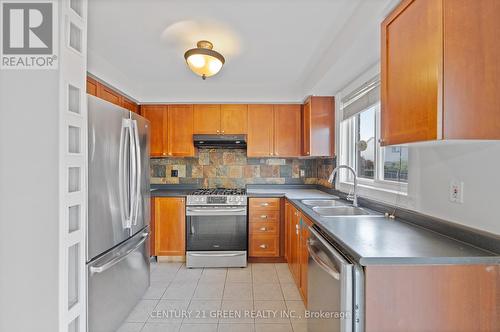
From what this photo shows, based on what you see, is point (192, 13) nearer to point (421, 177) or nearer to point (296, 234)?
point (421, 177)

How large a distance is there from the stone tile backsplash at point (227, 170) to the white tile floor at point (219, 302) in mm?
1270

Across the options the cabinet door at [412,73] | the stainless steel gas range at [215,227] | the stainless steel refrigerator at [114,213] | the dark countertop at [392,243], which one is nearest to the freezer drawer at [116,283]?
the stainless steel refrigerator at [114,213]

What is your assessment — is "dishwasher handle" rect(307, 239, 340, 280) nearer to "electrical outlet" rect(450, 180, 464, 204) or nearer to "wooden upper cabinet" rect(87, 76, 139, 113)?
"electrical outlet" rect(450, 180, 464, 204)

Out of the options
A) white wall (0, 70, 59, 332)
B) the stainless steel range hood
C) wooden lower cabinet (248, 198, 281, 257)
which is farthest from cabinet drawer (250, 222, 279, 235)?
white wall (0, 70, 59, 332)

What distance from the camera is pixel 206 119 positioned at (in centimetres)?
346

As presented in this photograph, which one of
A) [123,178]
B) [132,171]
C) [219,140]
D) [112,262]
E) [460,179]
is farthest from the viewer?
[219,140]

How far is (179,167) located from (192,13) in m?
2.36

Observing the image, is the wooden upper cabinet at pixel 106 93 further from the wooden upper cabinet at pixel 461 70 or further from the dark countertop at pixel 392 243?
the wooden upper cabinet at pixel 461 70

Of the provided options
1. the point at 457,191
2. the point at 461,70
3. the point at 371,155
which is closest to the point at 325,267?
the point at 457,191

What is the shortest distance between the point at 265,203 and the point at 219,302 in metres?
1.24

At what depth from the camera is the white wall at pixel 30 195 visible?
1.22m

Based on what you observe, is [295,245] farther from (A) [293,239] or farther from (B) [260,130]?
(B) [260,130]

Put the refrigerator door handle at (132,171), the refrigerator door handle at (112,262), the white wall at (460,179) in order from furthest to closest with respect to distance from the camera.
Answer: the refrigerator door handle at (132,171)
the refrigerator door handle at (112,262)
the white wall at (460,179)

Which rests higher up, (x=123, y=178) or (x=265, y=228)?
(x=123, y=178)
